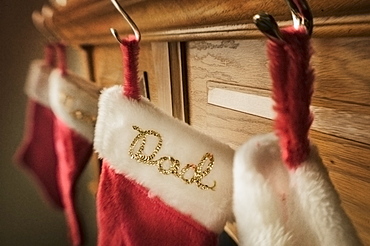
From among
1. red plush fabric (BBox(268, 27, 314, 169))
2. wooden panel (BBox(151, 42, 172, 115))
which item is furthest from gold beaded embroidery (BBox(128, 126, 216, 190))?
wooden panel (BBox(151, 42, 172, 115))

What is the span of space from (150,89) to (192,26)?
288 millimetres

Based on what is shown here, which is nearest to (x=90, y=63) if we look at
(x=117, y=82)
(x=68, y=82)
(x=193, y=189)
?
(x=117, y=82)

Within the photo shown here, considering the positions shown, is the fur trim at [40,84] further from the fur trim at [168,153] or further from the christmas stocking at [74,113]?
the fur trim at [168,153]

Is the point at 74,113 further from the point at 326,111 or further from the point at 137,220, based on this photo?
the point at 326,111

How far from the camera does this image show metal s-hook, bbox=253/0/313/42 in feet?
0.86

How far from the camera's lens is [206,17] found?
45cm

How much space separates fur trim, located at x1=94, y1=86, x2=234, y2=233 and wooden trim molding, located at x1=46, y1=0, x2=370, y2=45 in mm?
106

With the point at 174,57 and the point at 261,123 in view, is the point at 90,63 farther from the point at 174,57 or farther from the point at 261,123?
the point at 261,123

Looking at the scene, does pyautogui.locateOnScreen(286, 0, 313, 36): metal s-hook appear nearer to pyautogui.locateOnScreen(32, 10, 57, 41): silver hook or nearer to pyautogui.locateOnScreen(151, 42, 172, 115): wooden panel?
pyautogui.locateOnScreen(151, 42, 172, 115): wooden panel

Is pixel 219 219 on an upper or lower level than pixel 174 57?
lower

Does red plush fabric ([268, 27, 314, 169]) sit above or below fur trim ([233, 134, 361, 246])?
above

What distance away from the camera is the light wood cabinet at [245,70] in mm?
353

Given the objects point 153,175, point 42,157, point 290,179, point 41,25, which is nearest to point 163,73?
point 153,175

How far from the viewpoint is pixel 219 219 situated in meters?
0.39
